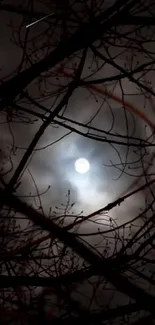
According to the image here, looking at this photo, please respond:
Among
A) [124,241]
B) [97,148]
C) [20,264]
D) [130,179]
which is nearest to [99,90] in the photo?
[97,148]

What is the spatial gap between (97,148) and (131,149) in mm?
105

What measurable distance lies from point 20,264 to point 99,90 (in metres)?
0.56

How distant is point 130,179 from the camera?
4.64ft

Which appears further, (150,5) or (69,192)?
(69,192)

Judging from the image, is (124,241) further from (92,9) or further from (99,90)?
(92,9)

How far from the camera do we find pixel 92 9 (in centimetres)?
109

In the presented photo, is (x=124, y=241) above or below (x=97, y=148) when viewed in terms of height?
below

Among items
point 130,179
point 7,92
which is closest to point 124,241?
point 130,179

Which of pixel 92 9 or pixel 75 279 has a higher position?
pixel 92 9

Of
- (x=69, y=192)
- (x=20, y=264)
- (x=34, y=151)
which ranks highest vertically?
(x=34, y=151)

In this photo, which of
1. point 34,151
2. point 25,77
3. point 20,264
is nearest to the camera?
point 25,77

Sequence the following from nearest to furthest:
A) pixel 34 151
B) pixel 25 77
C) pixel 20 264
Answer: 1. pixel 25 77
2. pixel 20 264
3. pixel 34 151

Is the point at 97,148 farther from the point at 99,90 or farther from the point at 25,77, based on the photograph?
the point at 25,77

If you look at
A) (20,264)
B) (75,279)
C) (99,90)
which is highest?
(99,90)
